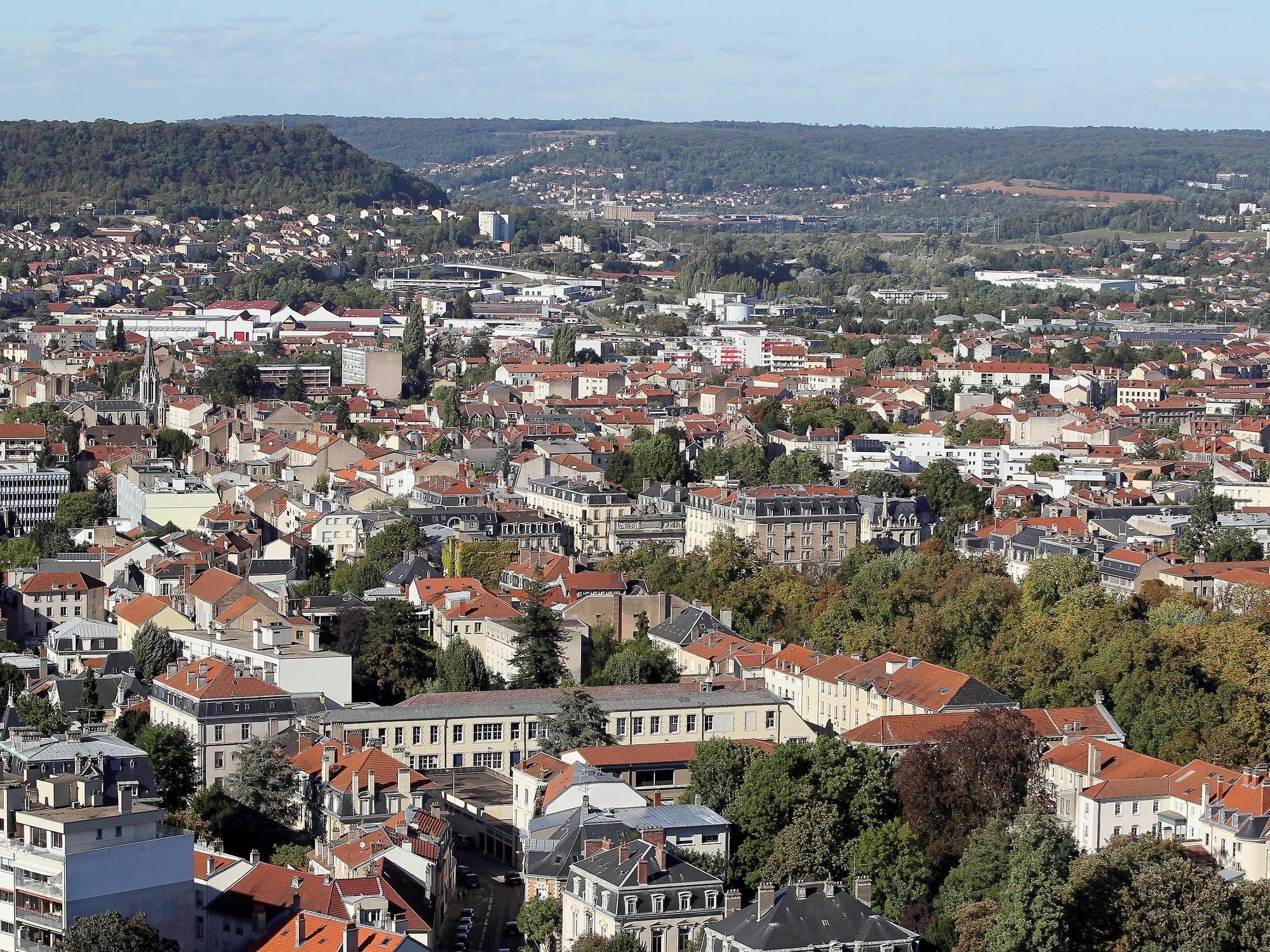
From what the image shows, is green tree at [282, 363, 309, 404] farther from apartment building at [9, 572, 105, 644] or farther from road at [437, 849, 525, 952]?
road at [437, 849, 525, 952]

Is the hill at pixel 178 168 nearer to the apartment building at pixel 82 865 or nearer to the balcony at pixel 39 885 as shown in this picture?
the apartment building at pixel 82 865

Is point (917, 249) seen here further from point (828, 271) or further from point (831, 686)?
point (831, 686)

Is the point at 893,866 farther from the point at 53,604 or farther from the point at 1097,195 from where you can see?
the point at 1097,195

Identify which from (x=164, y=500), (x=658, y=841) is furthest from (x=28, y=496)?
(x=658, y=841)

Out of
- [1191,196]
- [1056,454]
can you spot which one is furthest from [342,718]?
[1191,196]

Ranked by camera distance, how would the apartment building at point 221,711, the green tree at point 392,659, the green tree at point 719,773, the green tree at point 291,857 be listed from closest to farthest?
the green tree at point 291,857 → the green tree at point 719,773 → the apartment building at point 221,711 → the green tree at point 392,659

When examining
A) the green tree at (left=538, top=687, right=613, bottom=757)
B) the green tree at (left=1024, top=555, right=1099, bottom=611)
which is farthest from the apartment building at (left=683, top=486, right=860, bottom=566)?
the green tree at (left=538, top=687, right=613, bottom=757)

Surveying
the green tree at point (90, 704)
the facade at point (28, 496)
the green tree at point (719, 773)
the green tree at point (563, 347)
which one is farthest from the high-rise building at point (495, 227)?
the green tree at point (719, 773)
